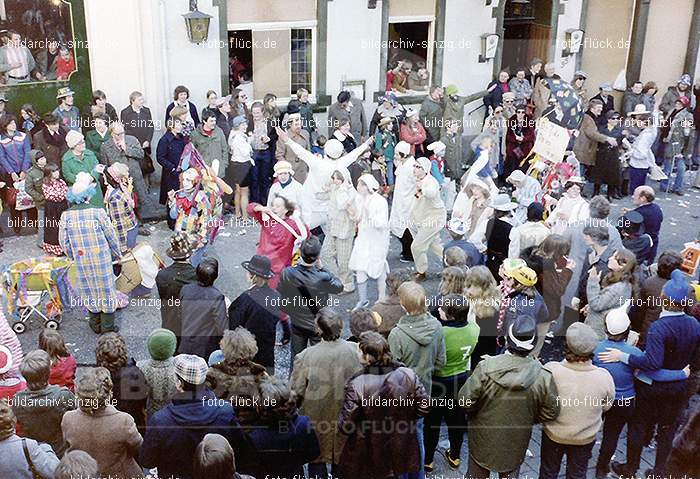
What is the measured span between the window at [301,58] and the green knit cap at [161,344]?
9.13 metres

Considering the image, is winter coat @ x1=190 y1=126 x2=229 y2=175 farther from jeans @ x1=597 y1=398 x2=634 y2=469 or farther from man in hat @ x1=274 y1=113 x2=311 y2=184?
jeans @ x1=597 y1=398 x2=634 y2=469

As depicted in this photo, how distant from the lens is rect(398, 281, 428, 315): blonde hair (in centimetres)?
559

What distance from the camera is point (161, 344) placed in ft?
18.0

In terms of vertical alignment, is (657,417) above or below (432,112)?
below

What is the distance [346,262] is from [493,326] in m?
2.94

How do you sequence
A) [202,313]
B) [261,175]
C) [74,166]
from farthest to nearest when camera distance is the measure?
[261,175] < [74,166] < [202,313]

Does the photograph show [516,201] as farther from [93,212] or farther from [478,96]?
[478,96]

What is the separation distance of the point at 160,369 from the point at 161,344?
0.19 meters

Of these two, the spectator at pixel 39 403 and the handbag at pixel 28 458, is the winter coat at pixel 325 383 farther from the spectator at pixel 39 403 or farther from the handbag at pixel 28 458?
the handbag at pixel 28 458

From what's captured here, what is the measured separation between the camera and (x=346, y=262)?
8.98m

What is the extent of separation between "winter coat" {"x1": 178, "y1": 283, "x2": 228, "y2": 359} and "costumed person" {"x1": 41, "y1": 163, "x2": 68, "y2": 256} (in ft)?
12.2

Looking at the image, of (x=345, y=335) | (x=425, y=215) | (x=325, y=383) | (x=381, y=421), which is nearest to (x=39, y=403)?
(x=325, y=383)

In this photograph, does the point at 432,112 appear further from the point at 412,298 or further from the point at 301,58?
the point at 412,298

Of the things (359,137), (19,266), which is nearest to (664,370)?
(19,266)
